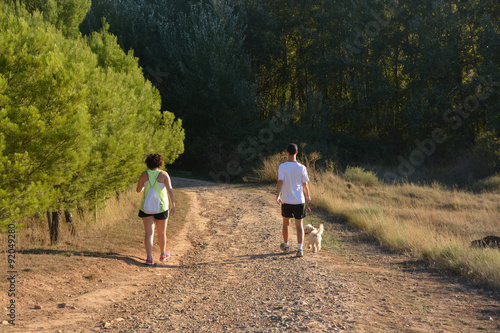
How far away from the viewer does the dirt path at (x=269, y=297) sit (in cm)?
477

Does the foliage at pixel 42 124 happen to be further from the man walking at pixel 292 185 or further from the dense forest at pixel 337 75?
the dense forest at pixel 337 75

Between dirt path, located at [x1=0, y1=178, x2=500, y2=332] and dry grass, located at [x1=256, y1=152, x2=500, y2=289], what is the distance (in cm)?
47

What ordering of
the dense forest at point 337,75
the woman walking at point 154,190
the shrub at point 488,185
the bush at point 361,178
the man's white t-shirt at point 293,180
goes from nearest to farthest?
1. the woman walking at point 154,190
2. the man's white t-shirt at point 293,180
3. the shrub at point 488,185
4. the bush at point 361,178
5. the dense forest at point 337,75

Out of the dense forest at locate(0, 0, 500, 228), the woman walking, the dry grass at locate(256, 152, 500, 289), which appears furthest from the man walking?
the dense forest at locate(0, 0, 500, 228)

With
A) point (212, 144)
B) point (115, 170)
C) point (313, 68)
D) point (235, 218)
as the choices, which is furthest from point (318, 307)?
point (313, 68)

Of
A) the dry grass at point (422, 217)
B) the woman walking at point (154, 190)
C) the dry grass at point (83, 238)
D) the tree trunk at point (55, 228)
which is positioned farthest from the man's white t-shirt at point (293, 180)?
the tree trunk at point (55, 228)

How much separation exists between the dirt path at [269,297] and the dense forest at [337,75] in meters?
16.9

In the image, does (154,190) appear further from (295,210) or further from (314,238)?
(314,238)

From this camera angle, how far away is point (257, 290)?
6.10 m

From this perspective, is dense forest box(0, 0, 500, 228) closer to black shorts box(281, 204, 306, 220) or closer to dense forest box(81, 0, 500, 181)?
dense forest box(81, 0, 500, 181)

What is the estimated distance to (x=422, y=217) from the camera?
40.9 ft

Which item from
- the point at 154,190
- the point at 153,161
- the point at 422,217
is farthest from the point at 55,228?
the point at 422,217

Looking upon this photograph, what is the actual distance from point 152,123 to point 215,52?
11775 mm

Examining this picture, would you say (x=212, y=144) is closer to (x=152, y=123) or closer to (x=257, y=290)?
(x=152, y=123)
